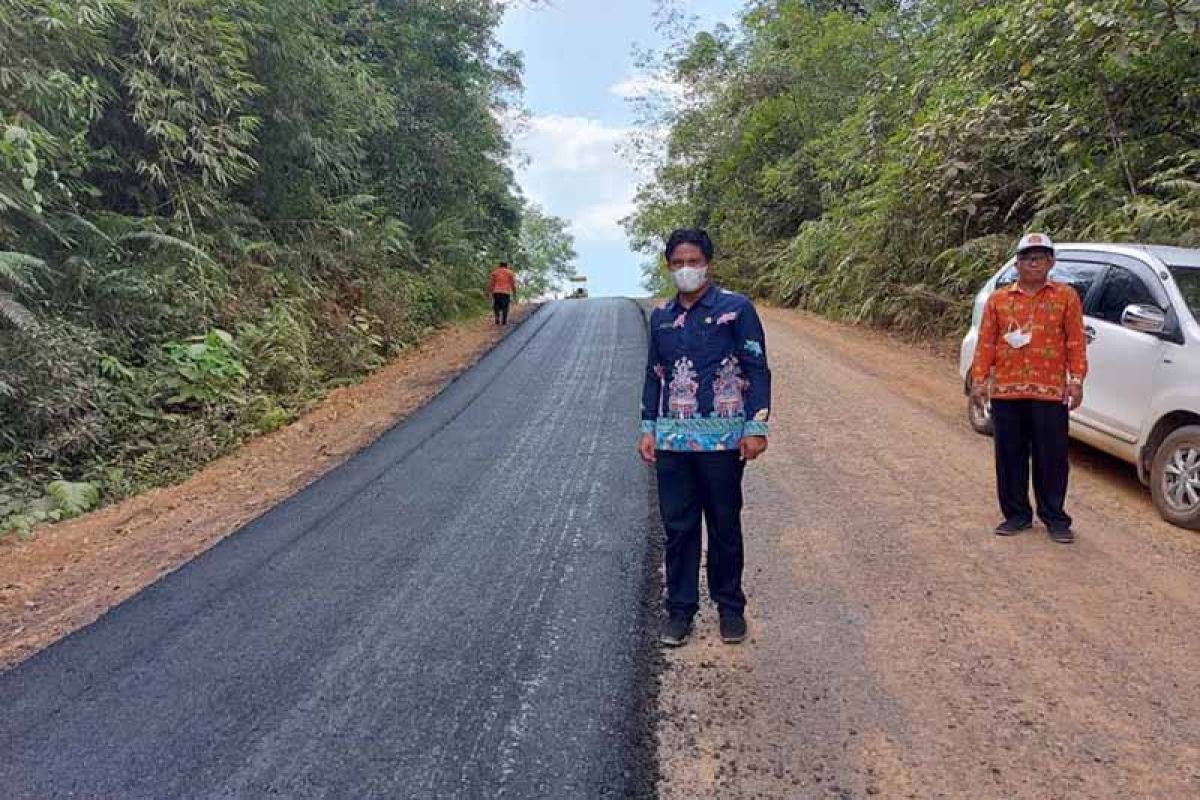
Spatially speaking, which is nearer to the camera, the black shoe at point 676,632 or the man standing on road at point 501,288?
the black shoe at point 676,632

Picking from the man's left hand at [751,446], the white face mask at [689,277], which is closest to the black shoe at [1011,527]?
the man's left hand at [751,446]

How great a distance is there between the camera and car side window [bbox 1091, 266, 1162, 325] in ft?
17.9

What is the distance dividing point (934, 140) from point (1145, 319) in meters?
7.92

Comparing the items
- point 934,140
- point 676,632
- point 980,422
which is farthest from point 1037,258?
point 934,140

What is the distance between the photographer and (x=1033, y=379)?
4594mm

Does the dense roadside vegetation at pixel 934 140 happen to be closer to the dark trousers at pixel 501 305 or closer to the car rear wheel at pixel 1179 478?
the car rear wheel at pixel 1179 478

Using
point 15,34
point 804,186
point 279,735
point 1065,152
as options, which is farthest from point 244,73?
point 804,186

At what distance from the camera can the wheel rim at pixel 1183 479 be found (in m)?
4.70

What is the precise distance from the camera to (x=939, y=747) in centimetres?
271

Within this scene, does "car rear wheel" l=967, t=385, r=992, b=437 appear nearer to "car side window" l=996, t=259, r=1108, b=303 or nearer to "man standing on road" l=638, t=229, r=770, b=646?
"car side window" l=996, t=259, r=1108, b=303

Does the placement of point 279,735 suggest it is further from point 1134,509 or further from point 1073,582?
point 1134,509

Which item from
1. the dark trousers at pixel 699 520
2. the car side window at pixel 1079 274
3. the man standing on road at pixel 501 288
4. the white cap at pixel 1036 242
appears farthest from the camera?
the man standing on road at pixel 501 288

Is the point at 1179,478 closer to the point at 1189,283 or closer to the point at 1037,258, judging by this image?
the point at 1189,283

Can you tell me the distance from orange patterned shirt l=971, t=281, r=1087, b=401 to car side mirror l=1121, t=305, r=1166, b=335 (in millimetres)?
723
